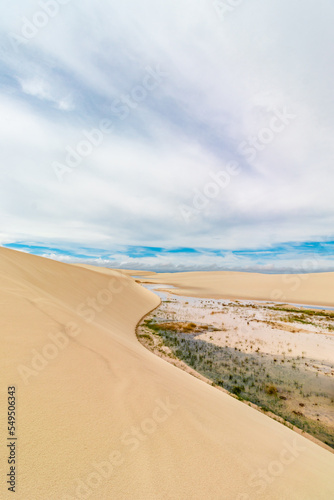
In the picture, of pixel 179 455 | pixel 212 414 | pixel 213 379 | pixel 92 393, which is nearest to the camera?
pixel 179 455

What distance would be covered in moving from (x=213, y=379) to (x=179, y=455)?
6362 mm

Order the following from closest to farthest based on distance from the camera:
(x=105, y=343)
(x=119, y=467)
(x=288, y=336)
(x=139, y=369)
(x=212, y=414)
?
(x=119, y=467) < (x=212, y=414) < (x=139, y=369) < (x=105, y=343) < (x=288, y=336)

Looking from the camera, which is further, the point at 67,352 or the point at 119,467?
the point at 67,352

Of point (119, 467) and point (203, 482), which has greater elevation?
point (119, 467)

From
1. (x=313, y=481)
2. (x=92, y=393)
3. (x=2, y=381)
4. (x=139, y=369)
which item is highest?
(x=2, y=381)

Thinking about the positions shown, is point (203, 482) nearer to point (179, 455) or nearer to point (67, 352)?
point (179, 455)

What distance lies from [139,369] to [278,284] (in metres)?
56.7

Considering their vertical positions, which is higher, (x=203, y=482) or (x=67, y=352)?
(x=67, y=352)

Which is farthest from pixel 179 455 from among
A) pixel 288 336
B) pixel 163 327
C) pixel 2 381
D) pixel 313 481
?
pixel 288 336

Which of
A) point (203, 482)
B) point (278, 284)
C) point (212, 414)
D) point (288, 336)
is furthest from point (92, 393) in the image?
point (278, 284)

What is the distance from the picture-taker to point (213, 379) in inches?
322

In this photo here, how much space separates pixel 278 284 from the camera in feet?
177

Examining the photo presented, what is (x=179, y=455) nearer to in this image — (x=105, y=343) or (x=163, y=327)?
(x=105, y=343)

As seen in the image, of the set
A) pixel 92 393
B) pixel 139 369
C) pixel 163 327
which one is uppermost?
pixel 92 393
